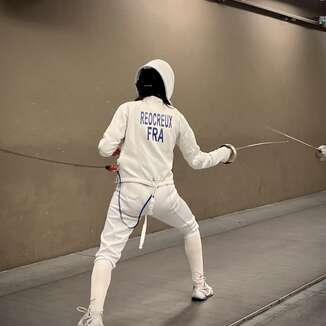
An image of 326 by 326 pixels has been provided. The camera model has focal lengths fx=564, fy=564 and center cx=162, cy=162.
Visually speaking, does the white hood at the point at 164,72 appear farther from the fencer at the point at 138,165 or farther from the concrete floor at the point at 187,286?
the concrete floor at the point at 187,286

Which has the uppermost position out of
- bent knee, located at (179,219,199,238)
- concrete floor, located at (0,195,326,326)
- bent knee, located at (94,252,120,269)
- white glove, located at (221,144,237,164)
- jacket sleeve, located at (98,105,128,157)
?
jacket sleeve, located at (98,105,128,157)

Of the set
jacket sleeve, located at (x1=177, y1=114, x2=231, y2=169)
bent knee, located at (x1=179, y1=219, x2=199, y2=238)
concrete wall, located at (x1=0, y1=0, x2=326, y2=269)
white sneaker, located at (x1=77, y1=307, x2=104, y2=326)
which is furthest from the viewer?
concrete wall, located at (x1=0, y1=0, x2=326, y2=269)

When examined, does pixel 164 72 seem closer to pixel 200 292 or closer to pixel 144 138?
pixel 144 138

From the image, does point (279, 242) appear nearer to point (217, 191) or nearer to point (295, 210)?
point (217, 191)

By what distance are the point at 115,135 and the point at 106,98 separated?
1.98 metres

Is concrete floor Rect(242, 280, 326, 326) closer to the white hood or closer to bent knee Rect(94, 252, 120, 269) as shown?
bent knee Rect(94, 252, 120, 269)

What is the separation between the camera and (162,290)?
3.82 m

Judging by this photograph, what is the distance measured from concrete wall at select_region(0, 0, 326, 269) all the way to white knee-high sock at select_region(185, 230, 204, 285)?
147 centimetres

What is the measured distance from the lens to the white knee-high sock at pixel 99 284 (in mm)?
2996

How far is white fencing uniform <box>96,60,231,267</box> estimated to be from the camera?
3096mm

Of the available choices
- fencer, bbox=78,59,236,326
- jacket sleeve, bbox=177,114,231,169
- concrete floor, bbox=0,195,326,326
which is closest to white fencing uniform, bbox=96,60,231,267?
fencer, bbox=78,59,236,326

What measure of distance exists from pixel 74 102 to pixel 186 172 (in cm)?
170

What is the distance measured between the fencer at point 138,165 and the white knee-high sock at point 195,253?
11.7 inches

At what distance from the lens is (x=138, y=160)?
3150 mm
